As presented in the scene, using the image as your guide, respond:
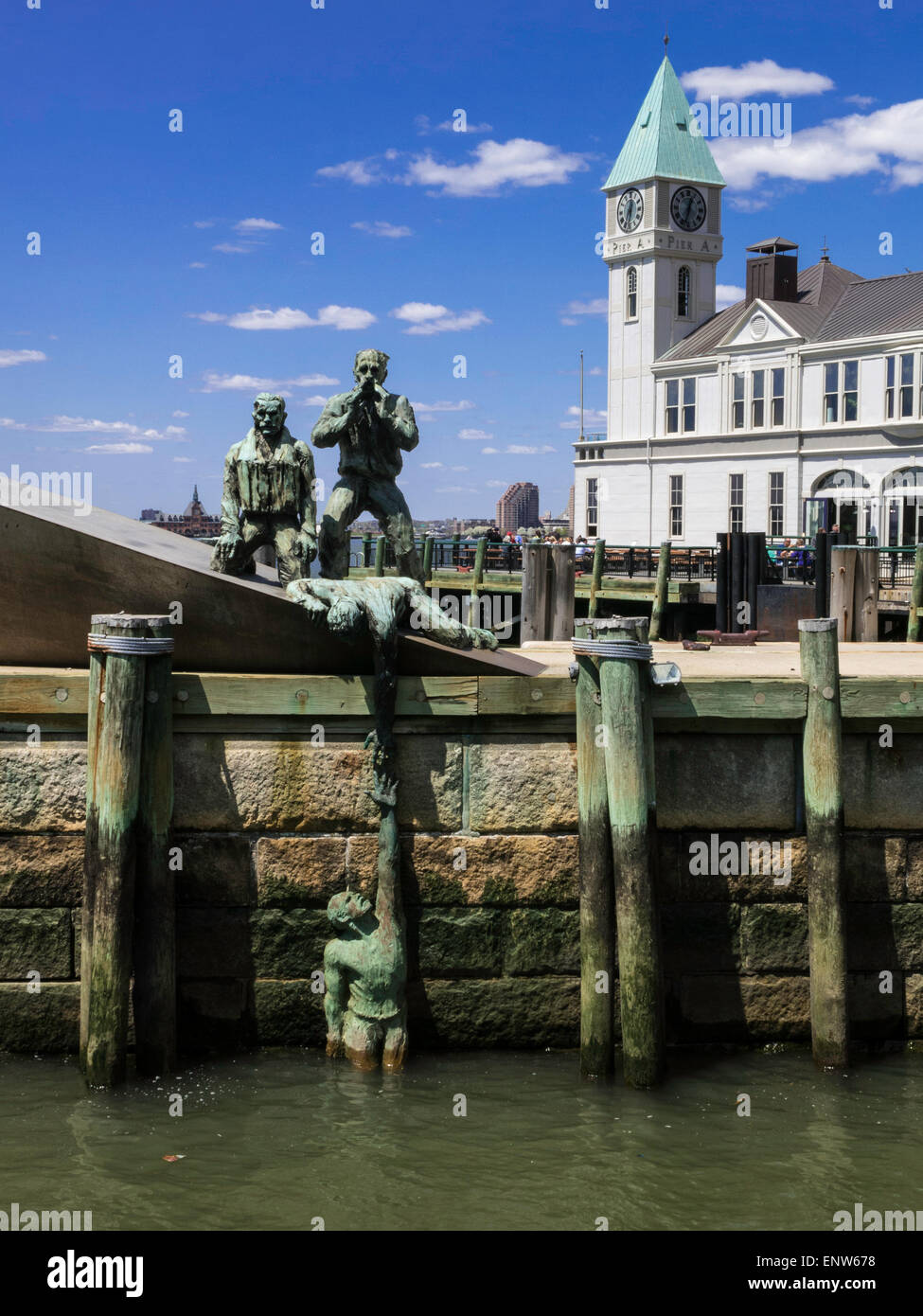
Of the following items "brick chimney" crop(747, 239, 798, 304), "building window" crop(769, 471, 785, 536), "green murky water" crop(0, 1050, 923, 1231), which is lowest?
"green murky water" crop(0, 1050, 923, 1231)

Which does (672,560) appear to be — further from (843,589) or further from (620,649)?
(620,649)

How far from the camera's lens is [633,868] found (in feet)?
24.1

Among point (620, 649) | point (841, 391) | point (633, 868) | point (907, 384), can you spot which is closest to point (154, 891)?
point (633, 868)

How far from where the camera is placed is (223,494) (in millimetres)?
8539

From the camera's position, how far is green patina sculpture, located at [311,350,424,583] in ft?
28.9

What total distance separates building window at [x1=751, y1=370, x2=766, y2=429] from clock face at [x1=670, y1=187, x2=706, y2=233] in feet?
28.7

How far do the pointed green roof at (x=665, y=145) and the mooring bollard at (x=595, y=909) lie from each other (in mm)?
46400

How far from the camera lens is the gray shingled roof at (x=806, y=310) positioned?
44.1 metres

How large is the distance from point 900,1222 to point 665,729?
2.89 meters

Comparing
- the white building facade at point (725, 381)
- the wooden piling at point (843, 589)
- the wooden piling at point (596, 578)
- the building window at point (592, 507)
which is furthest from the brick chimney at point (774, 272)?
the wooden piling at point (843, 589)

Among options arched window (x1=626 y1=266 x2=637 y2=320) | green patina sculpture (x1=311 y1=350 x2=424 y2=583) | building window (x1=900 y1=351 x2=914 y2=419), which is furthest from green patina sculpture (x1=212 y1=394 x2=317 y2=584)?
arched window (x1=626 y1=266 x2=637 y2=320)

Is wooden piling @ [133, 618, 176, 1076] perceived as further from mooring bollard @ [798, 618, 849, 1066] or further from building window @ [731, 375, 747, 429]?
building window @ [731, 375, 747, 429]

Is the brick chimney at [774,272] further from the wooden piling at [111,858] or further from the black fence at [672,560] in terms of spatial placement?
the wooden piling at [111,858]
